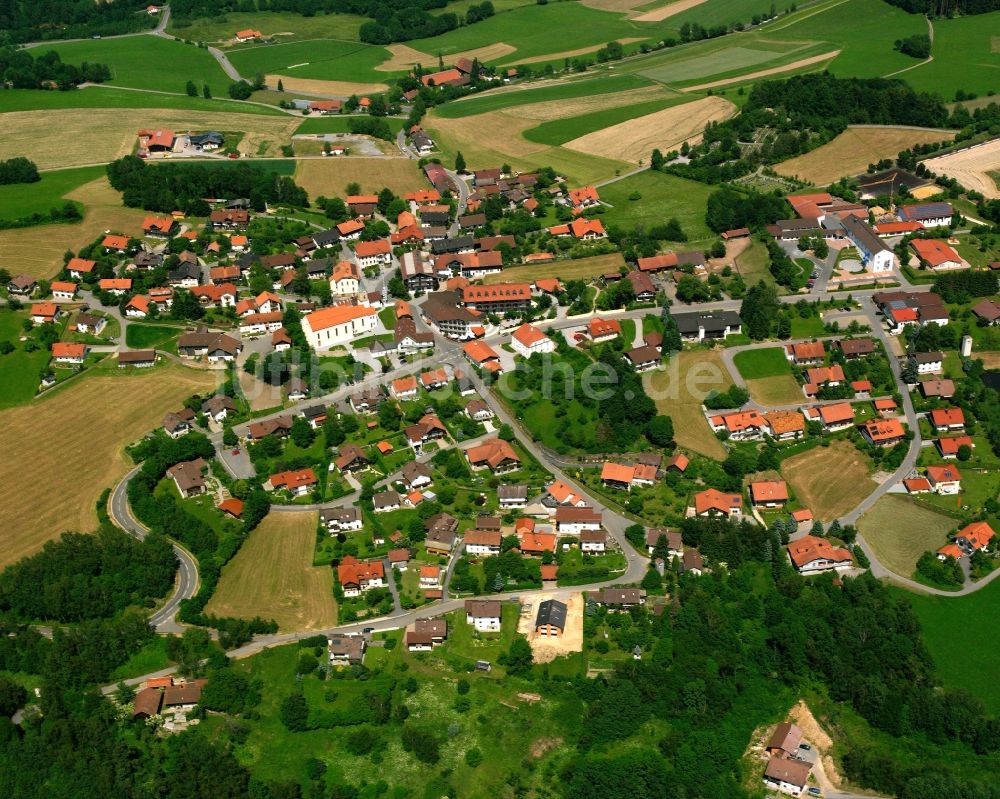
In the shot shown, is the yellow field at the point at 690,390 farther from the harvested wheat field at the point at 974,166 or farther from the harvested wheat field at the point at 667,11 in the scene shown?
the harvested wheat field at the point at 667,11

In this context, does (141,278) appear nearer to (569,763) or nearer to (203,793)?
(203,793)

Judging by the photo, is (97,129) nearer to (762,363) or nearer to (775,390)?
(762,363)

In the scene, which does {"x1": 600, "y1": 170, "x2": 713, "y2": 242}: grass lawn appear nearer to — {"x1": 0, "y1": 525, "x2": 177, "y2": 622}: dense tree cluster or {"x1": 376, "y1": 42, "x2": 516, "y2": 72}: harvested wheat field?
{"x1": 376, "y1": 42, "x2": 516, "y2": 72}: harvested wheat field

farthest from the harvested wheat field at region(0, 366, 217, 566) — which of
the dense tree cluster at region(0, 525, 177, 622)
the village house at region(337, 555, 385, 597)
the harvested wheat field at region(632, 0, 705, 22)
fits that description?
the harvested wheat field at region(632, 0, 705, 22)

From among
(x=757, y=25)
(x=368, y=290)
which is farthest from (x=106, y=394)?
(x=757, y=25)

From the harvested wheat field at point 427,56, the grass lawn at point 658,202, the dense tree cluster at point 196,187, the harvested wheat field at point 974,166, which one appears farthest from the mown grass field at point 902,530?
the harvested wheat field at point 427,56
